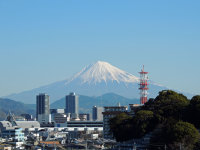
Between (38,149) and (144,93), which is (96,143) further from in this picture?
(144,93)

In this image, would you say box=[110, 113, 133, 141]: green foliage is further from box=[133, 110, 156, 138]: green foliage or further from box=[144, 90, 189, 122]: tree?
box=[144, 90, 189, 122]: tree

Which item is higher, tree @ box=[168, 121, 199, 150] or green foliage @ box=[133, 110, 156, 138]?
green foliage @ box=[133, 110, 156, 138]

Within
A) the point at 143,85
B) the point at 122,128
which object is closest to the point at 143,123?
the point at 122,128

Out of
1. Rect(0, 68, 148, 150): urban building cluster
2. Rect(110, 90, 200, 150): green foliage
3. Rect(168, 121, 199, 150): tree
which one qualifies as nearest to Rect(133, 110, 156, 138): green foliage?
Rect(110, 90, 200, 150): green foliage

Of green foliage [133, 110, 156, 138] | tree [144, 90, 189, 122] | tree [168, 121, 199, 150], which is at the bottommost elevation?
tree [168, 121, 199, 150]

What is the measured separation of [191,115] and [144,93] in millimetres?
38032

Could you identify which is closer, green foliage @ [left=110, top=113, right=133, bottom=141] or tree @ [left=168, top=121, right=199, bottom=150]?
tree @ [left=168, top=121, right=199, bottom=150]

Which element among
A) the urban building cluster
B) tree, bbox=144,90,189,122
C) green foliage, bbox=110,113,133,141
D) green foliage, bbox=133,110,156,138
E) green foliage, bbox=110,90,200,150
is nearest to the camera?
green foliage, bbox=110,90,200,150

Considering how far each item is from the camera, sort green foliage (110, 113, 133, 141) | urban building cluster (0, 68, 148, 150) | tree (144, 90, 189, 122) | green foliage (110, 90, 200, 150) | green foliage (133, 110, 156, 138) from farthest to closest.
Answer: urban building cluster (0, 68, 148, 150)
green foliage (110, 113, 133, 141)
tree (144, 90, 189, 122)
green foliage (133, 110, 156, 138)
green foliage (110, 90, 200, 150)

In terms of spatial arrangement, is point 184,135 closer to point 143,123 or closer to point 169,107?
point 143,123

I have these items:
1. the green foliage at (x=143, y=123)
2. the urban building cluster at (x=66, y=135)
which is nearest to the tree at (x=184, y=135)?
the green foliage at (x=143, y=123)

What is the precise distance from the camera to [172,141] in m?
55.5

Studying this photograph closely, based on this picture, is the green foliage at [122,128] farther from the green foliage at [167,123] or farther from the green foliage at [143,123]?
the green foliage at [143,123]

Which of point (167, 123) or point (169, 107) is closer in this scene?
point (167, 123)
